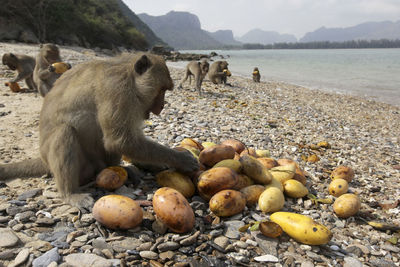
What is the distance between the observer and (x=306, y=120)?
8719 millimetres

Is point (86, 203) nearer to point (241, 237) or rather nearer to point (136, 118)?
point (136, 118)

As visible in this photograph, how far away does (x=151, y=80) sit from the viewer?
10.5 ft

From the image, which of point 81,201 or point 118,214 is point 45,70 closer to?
point 81,201

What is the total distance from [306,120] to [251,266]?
7.03m

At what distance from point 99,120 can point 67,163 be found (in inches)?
21.2

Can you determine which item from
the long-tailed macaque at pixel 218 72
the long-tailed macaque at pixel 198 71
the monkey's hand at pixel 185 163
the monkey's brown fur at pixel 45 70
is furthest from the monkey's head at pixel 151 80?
the long-tailed macaque at pixel 218 72

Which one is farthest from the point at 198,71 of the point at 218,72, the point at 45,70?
the point at 45,70

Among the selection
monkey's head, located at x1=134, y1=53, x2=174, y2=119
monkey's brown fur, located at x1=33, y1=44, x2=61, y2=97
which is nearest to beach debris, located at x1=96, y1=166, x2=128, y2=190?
monkey's head, located at x1=134, y1=53, x2=174, y2=119

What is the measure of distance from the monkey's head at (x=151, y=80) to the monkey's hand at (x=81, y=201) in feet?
3.41

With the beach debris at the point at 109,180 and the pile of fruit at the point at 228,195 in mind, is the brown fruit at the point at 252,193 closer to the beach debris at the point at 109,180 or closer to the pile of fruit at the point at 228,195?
the pile of fruit at the point at 228,195

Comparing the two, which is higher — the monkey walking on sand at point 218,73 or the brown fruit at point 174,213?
the monkey walking on sand at point 218,73

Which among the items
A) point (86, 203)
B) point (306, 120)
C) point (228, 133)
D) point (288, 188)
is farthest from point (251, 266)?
point (306, 120)

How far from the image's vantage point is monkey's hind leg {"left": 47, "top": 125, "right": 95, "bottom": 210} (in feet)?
9.89

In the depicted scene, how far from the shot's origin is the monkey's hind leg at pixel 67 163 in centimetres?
301
